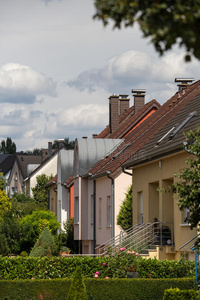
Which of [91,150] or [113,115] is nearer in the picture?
[91,150]

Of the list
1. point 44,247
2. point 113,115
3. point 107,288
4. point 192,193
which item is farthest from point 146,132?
point 192,193

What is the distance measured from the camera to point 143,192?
85.1 feet

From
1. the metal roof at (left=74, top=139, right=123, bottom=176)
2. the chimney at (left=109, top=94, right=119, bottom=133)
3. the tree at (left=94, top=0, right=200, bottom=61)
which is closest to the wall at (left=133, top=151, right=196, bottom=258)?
the metal roof at (left=74, top=139, right=123, bottom=176)

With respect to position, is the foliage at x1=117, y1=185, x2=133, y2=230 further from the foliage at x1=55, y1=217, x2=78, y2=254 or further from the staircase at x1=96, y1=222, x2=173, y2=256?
the foliage at x1=55, y1=217, x2=78, y2=254

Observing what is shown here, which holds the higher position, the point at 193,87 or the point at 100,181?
the point at 193,87

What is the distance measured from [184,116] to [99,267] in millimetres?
7471

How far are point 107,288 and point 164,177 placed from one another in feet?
17.8

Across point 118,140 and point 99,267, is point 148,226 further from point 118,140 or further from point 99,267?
point 118,140

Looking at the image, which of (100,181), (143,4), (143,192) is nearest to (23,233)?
(100,181)

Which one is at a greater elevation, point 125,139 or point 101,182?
point 125,139

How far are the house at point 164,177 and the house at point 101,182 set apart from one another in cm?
238

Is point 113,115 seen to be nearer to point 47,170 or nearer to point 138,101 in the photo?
point 138,101

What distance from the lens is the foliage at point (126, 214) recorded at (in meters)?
29.5

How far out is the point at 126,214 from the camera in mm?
29656
